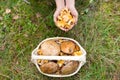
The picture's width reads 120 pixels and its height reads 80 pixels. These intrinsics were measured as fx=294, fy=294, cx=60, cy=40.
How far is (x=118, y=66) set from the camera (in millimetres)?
2455

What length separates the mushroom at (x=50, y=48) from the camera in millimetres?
2225

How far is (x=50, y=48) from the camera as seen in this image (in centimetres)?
224

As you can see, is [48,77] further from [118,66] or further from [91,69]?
[118,66]

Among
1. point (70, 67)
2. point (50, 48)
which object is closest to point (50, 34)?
point (50, 48)

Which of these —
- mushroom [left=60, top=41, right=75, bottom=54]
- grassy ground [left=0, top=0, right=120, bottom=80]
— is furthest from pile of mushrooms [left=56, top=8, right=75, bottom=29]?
grassy ground [left=0, top=0, right=120, bottom=80]

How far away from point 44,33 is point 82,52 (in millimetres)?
455

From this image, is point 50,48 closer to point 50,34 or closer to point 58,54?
point 58,54

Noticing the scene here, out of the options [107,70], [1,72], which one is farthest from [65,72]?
[1,72]

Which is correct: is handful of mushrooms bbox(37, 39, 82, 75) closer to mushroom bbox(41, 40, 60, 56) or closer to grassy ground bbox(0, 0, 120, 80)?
mushroom bbox(41, 40, 60, 56)

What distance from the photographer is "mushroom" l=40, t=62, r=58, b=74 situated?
220 cm

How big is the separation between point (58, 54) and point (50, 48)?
0.08 m

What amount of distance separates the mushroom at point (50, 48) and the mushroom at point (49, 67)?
8 cm

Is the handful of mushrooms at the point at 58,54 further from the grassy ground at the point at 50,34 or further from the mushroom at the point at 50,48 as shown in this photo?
the grassy ground at the point at 50,34

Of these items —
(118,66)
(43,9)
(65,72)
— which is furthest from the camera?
(43,9)
